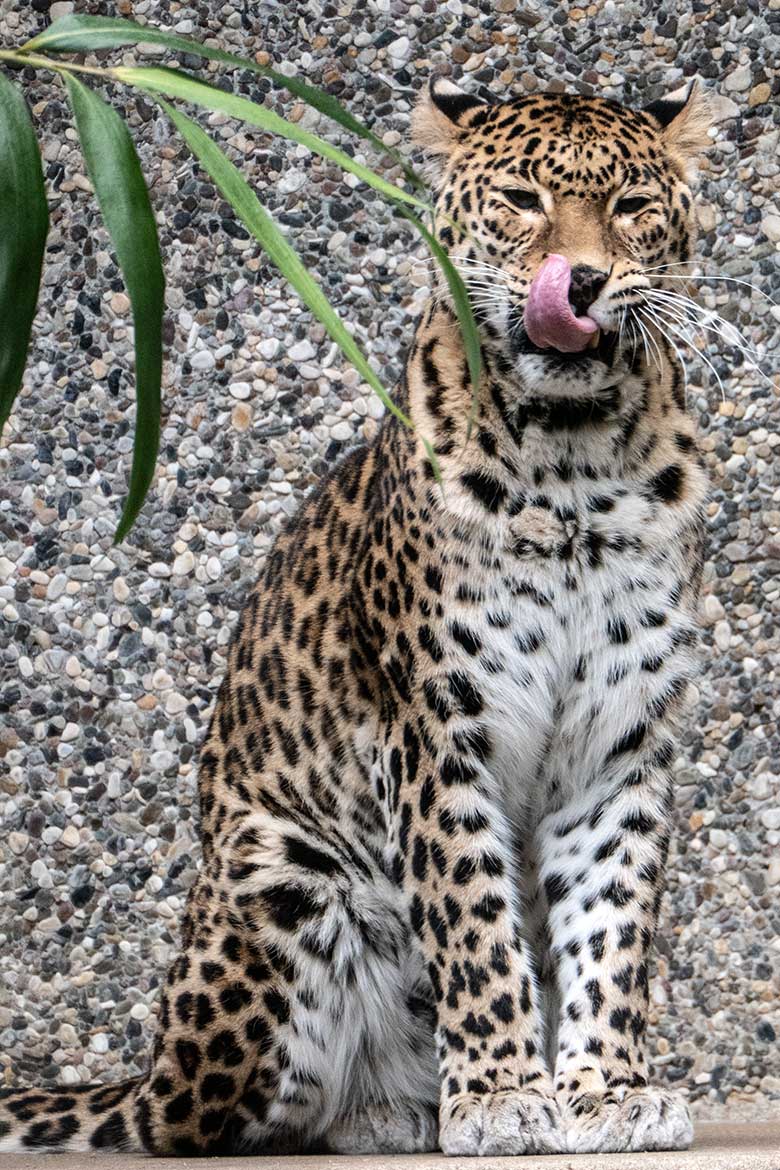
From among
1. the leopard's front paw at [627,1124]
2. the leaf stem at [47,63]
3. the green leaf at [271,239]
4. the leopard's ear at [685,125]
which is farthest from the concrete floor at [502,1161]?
the leopard's ear at [685,125]

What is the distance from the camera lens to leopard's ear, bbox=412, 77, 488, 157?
3578mm

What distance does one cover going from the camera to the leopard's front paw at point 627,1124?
9.91 ft

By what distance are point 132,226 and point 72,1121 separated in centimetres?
222

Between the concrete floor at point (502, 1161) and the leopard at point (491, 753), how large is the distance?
0.13 meters

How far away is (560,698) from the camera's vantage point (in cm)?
329

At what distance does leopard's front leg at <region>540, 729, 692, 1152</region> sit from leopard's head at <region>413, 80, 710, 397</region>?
71cm

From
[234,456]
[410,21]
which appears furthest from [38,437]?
[410,21]

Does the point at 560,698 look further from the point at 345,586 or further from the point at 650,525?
the point at 345,586

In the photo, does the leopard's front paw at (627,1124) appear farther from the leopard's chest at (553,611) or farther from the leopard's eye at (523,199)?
the leopard's eye at (523,199)

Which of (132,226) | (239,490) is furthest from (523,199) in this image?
(239,490)

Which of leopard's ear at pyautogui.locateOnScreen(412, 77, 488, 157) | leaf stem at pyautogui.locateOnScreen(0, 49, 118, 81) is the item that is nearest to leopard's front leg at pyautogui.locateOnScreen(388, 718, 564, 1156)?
leopard's ear at pyautogui.locateOnScreen(412, 77, 488, 157)

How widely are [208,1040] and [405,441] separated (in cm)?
115

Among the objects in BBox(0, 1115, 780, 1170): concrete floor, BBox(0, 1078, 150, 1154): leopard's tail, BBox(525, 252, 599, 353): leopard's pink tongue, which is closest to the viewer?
BBox(0, 1115, 780, 1170): concrete floor

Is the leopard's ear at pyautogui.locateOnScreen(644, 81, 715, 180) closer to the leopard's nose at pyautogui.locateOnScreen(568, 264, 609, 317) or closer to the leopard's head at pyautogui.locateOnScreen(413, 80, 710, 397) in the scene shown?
the leopard's head at pyautogui.locateOnScreen(413, 80, 710, 397)
